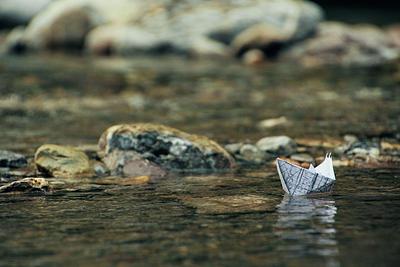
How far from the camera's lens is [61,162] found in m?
8.98

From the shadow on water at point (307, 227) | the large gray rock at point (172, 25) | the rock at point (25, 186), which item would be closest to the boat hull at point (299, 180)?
the shadow on water at point (307, 227)

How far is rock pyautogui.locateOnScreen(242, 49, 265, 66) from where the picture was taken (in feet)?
77.9

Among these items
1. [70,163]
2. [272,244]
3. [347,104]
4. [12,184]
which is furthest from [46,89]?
[272,244]

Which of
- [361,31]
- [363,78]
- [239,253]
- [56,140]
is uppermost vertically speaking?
[361,31]

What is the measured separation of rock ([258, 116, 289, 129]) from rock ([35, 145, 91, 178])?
3.90m

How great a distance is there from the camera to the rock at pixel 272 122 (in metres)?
12.6

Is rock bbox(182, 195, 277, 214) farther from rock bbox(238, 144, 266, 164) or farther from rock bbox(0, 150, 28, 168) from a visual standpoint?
rock bbox(0, 150, 28, 168)

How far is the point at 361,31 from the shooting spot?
1041 inches

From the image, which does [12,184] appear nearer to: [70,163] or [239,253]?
[70,163]

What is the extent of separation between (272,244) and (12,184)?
2.91 meters

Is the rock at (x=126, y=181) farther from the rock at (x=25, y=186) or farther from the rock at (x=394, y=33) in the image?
the rock at (x=394, y=33)

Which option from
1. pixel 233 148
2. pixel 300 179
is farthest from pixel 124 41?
pixel 300 179

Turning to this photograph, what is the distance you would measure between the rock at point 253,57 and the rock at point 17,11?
1059 centimetres

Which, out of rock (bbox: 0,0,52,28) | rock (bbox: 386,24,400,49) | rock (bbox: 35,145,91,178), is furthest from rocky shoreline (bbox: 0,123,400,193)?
rock (bbox: 0,0,52,28)
